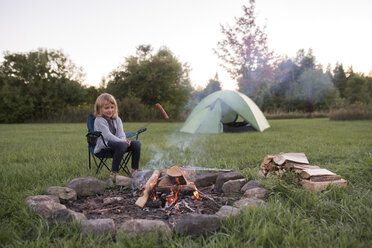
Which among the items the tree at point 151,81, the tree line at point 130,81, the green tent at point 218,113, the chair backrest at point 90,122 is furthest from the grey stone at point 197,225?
the tree at point 151,81

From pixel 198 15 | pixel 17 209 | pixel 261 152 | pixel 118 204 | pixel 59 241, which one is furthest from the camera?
pixel 198 15

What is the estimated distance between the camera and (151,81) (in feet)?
70.8

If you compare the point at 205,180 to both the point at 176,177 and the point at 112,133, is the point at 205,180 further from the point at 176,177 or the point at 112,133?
the point at 112,133

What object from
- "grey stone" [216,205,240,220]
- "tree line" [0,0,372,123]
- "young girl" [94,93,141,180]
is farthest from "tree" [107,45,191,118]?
"grey stone" [216,205,240,220]

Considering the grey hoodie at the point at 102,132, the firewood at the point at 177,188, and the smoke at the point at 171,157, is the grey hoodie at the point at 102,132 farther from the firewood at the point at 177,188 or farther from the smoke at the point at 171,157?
the firewood at the point at 177,188

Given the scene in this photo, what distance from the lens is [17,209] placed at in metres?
2.02

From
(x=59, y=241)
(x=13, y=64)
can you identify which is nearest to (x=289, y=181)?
(x=59, y=241)

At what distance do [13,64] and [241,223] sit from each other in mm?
22764

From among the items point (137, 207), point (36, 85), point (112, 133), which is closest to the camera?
point (137, 207)

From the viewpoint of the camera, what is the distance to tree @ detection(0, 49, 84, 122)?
17891mm

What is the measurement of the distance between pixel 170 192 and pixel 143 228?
2.55 ft


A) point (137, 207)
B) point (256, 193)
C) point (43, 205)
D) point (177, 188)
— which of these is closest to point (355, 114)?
point (256, 193)

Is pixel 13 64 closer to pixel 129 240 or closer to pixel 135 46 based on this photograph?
pixel 135 46

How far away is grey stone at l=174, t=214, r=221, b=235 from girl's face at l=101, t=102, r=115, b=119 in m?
1.96
